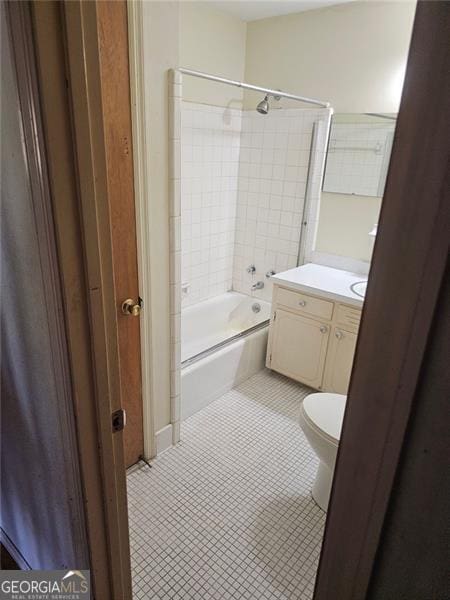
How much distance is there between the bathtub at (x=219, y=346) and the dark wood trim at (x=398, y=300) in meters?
1.85

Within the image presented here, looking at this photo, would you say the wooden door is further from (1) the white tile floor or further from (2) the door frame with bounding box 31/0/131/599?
(2) the door frame with bounding box 31/0/131/599

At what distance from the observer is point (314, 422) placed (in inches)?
70.7

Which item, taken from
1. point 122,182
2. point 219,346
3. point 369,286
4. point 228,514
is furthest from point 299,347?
point 369,286

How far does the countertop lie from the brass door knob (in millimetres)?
1192

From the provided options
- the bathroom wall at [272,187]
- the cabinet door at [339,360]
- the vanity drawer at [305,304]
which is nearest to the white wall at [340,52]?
the bathroom wall at [272,187]

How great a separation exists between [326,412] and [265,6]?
Answer: 8.79 feet

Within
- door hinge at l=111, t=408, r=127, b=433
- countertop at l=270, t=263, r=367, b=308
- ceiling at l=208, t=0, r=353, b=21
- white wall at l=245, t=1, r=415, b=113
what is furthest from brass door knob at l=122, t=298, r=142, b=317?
ceiling at l=208, t=0, r=353, b=21

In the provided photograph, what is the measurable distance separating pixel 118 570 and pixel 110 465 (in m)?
0.39

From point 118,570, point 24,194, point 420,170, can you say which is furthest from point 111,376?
point 420,170

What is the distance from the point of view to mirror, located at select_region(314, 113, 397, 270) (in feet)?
8.59

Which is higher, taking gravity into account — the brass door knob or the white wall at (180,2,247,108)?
the white wall at (180,2,247,108)

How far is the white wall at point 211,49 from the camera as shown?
8.60ft

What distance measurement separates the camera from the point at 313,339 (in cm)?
262

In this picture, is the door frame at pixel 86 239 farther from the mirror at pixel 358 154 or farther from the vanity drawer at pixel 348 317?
the mirror at pixel 358 154
